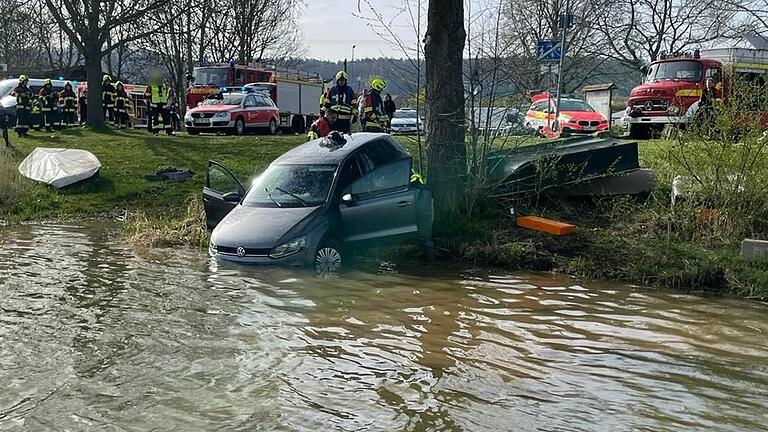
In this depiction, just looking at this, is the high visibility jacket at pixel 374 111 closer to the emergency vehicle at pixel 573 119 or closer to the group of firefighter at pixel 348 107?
the group of firefighter at pixel 348 107

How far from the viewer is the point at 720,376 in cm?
599

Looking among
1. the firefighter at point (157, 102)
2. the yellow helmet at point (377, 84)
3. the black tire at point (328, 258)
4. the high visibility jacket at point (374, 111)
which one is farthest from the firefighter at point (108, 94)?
the black tire at point (328, 258)

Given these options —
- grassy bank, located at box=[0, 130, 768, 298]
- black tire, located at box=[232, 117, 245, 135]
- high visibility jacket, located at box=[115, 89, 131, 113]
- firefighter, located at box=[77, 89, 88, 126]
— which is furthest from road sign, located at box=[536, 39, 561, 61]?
firefighter, located at box=[77, 89, 88, 126]

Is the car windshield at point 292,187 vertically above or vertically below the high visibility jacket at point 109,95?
below

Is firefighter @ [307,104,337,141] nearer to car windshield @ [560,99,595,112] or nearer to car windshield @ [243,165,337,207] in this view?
car windshield @ [243,165,337,207]

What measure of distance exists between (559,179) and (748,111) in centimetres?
279

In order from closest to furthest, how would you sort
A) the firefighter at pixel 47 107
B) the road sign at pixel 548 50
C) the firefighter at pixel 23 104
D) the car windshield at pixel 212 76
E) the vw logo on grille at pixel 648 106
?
the road sign at pixel 548 50, the vw logo on grille at pixel 648 106, the firefighter at pixel 23 104, the firefighter at pixel 47 107, the car windshield at pixel 212 76

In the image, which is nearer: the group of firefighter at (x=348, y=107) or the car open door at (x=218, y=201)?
the car open door at (x=218, y=201)

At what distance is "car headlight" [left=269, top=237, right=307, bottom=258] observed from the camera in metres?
9.23

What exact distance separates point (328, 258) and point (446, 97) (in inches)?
148

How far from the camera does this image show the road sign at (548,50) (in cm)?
1430

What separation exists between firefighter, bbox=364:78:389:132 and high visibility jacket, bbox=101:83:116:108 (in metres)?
14.7

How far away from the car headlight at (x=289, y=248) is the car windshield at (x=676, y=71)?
15.9 meters

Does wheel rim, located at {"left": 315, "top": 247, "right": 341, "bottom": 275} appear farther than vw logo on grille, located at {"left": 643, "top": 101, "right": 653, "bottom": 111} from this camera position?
No
